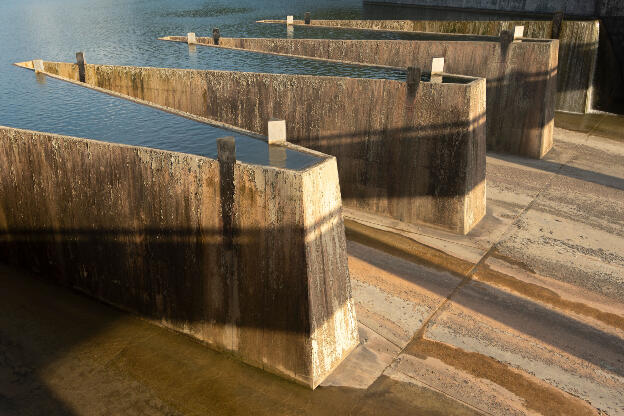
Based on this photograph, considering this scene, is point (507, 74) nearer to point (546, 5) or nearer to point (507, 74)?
point (507, 74)

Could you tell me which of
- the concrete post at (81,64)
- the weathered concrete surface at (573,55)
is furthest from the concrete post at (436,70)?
the concrete post at (81,64)

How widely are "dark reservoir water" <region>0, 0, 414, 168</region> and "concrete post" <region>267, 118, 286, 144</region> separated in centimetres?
38

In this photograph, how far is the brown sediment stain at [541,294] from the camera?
36.0ft

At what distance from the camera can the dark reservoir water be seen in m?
12.8

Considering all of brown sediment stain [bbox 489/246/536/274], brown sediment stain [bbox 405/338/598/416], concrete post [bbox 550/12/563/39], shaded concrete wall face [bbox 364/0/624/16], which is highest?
shaded concrete wall face [bbox 364/0/624/16]

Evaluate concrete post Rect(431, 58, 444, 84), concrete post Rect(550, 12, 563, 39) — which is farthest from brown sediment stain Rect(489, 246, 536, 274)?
concrete post Rect(550, 12, 563, 39)

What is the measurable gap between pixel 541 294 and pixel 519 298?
617 mm

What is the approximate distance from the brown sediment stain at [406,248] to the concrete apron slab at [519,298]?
28 millimetres

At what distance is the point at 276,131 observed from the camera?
34.8 ft

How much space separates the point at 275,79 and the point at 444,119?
215 inches

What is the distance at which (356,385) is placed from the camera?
8805 mm

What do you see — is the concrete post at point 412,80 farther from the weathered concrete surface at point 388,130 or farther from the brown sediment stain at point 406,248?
the brown sediment stain at point 406,248

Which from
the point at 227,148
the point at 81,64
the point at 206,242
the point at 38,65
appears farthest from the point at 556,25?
the point at 38,65

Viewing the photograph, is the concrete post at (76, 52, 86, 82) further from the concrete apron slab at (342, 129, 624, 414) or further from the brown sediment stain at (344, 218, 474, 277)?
the brown sediment stain at (344, 218, 474, 277)
